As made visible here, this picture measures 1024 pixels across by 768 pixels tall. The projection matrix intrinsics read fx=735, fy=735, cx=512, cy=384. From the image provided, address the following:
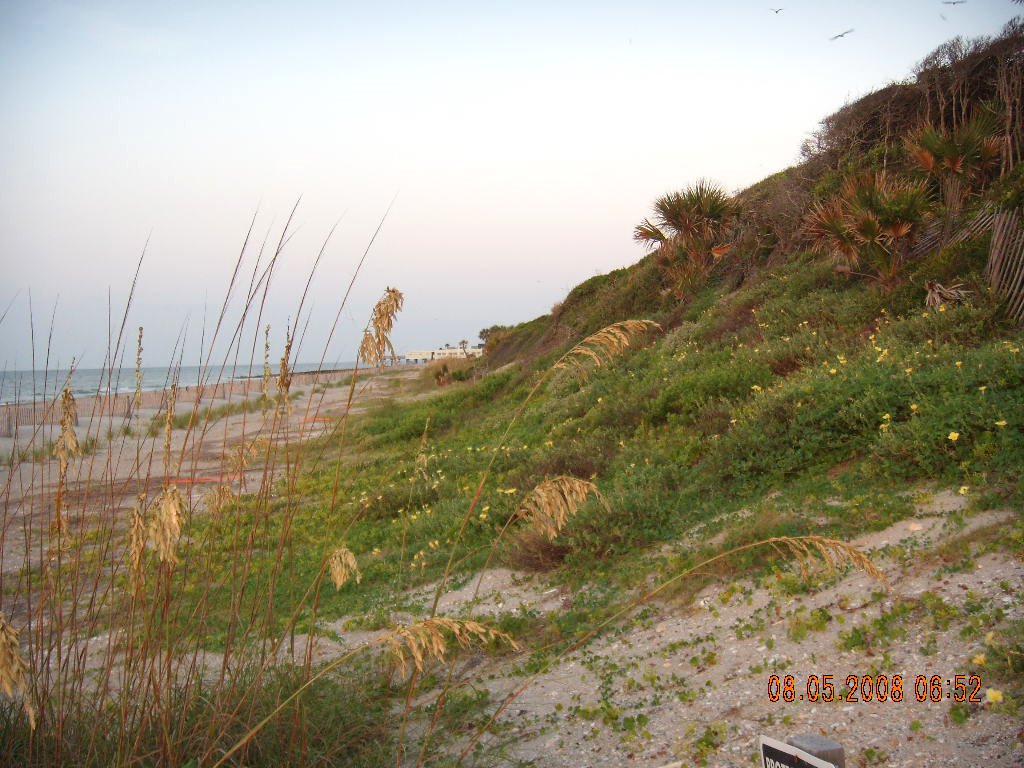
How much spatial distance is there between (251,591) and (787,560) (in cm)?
478

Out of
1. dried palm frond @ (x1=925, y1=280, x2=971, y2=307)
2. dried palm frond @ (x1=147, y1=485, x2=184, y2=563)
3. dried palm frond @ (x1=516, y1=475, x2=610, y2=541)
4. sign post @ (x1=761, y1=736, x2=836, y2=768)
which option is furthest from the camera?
dried palm frond @ (x1=925, y1=280, x2=971, y2=307)

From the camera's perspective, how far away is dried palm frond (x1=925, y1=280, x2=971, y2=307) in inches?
348

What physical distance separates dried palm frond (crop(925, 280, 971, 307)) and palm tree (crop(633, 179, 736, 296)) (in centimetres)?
865

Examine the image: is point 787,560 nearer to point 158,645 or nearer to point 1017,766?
point 1017,766

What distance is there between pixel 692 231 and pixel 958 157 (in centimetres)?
702

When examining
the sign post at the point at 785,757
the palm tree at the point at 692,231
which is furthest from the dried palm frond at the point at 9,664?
the palm tree at the point at 692,231

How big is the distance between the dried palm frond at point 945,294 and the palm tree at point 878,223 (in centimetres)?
115

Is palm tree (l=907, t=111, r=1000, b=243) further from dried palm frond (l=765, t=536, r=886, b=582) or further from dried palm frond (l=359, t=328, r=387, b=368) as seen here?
dried palm frond (l=359, t=328, r=387, b=368)

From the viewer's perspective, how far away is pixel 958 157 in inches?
456

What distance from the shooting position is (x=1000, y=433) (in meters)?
5.14

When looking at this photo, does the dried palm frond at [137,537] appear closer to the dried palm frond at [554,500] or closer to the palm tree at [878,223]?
the dried palm frond at [554,500]

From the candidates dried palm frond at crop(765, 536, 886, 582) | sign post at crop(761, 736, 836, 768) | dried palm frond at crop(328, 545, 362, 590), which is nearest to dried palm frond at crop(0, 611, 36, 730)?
dried palm frond at crop(328, 545, 362, 590)

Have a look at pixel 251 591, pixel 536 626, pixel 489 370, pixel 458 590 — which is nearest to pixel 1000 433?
pixel 536 626

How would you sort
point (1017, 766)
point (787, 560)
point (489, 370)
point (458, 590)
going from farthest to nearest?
point (489, 370) < point (458, 590) < point (787, 560) < point (1017, 766)
